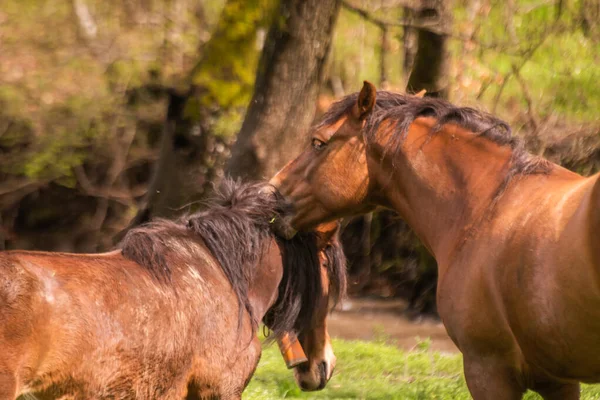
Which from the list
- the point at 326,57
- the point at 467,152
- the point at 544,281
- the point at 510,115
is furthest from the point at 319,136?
the point at 510,115

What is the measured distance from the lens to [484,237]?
12.6ft

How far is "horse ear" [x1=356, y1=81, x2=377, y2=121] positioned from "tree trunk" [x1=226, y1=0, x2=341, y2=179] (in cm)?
311

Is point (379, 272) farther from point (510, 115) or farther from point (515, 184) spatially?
point (515, 184)

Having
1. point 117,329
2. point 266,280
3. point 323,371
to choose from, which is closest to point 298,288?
point 266,280

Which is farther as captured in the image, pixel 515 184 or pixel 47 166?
pixel 47 166

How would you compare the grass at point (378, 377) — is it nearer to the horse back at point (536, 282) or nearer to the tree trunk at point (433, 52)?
the horse back at point (536, 282)

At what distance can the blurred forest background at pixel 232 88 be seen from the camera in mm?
7699

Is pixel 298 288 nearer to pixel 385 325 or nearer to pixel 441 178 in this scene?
pixel 441 178

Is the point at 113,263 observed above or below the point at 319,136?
below

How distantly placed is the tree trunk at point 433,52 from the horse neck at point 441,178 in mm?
4237

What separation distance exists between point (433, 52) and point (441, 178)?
4.70m

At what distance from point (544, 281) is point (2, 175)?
11898mm

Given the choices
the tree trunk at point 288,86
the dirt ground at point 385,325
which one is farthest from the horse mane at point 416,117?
the dirt ground at point 385,325

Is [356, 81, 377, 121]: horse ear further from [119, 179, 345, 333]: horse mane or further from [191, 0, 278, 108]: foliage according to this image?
[191, 0, 278, 108]: foliage
